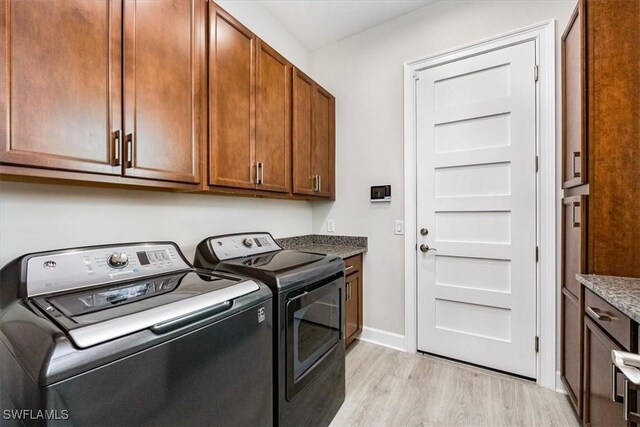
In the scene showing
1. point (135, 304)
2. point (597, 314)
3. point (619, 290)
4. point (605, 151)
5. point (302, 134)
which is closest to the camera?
point (135, 304)

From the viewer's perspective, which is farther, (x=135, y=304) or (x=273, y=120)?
(x=273, y=120)

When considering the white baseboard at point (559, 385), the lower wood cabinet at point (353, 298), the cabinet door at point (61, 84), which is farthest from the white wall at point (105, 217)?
the white baseboard at point (559, 385)

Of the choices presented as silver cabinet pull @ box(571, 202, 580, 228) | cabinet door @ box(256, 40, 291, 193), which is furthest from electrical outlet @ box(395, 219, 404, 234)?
silver cabinet pull @ box(571, 202, 580, 228)

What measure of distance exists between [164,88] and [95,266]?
833mm

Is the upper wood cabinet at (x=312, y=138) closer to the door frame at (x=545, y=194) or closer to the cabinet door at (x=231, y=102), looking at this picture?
the cabinet door at (x=231, y=102)

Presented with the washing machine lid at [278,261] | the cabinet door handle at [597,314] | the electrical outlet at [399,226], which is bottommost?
the cabinet door handle at [597,314]

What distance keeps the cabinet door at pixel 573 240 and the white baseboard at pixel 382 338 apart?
1.27 meters

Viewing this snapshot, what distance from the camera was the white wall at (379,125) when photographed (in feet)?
7.69

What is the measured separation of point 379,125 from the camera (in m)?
2.58

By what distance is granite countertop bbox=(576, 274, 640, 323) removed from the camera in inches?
37.5

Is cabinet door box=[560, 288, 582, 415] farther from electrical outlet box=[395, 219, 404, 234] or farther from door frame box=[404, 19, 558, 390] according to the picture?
electrical outlet box=[395, 219, 404, 234]

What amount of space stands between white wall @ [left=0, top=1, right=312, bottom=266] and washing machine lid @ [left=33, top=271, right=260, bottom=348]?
15.5 inches

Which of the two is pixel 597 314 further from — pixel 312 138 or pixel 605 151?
pixel 312 138

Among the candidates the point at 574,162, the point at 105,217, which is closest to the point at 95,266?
the point at 105,217
